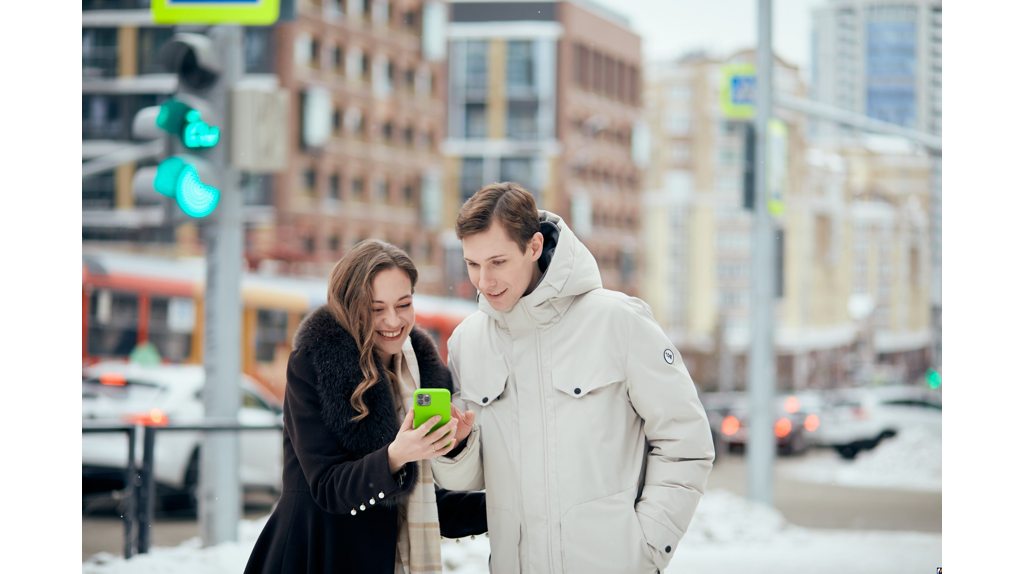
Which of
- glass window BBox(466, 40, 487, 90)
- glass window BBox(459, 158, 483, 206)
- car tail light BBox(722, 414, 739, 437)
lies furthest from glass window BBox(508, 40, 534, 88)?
car tail light BBox(722, 414, 739, 437)

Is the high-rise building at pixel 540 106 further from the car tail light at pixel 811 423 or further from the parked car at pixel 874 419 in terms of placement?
the parked car at pixel 874 419

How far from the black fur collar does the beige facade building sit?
260 feet

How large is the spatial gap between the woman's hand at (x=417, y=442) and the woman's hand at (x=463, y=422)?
0.09 m

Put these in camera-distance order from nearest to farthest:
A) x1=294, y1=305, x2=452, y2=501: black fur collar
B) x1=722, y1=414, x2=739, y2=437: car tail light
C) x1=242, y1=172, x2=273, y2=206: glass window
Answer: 1. x1=294, y1=305, x2=452, y2=501: black fur collar
2. x1=722, y1=414, x2=739, y2=437: car tail light
3. x1=242, y1=172, x2=273, y2=206: glass window

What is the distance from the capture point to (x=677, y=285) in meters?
88.3

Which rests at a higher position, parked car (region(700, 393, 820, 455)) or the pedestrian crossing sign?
the pedestrian crossing sign

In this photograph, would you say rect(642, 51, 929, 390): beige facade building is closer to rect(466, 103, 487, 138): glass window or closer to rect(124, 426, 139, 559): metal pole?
rect(466, 103, 487, 138): glass window

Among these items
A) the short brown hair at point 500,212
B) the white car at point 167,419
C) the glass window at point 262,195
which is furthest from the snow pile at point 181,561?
the glass window at point 262,195

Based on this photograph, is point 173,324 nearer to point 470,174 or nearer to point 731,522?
point 731,522

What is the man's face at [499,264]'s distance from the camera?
2.83m

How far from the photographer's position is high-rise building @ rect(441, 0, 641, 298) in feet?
221

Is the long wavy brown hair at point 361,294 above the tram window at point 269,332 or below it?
above

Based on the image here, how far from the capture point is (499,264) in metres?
2.85
